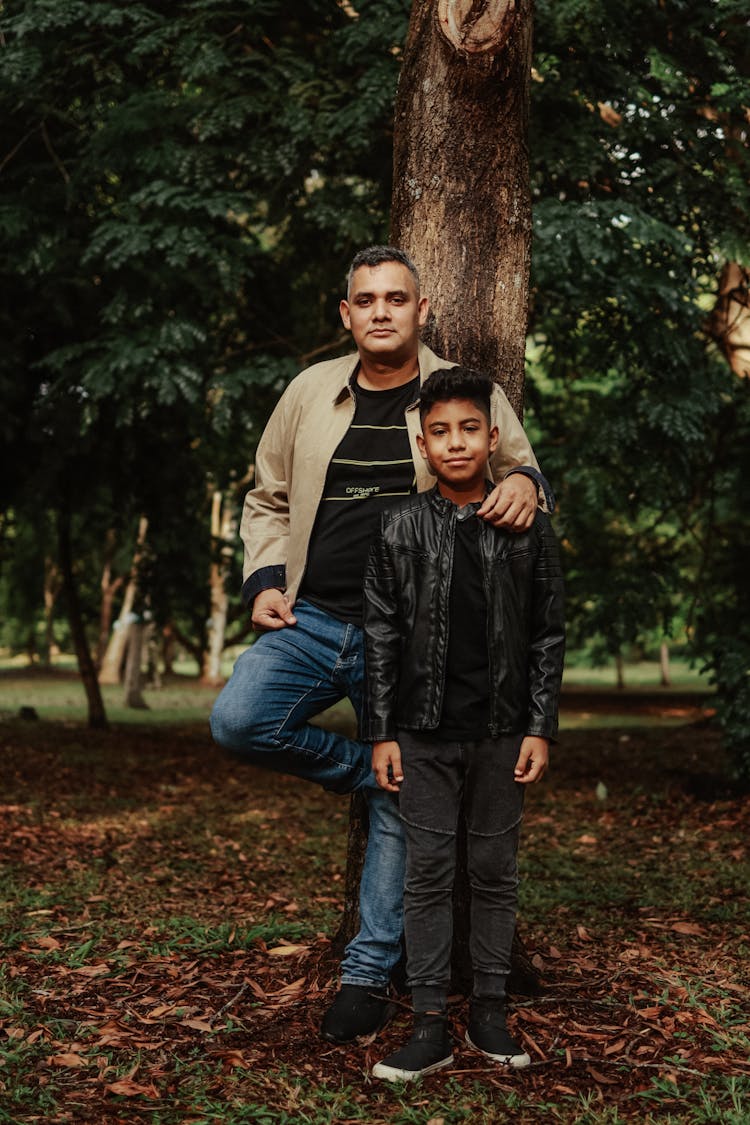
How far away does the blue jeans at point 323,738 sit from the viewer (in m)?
3.68

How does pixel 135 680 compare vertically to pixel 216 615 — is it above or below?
below

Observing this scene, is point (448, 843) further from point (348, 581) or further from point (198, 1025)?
point (198, 1025)

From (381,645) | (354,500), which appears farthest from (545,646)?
(354,500)

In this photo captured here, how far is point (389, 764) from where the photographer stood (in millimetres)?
3453

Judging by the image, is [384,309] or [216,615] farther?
[216,615]

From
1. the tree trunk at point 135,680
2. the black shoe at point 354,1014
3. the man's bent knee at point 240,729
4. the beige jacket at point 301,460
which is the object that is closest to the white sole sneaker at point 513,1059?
the black shoe at point 354,1014

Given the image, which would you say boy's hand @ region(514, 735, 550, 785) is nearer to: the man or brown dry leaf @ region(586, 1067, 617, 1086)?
the man

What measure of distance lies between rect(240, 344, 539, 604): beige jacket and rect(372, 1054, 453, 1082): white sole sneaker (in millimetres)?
1509

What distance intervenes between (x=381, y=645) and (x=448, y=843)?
25.7 inches

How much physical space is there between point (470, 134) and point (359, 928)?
9.84ft

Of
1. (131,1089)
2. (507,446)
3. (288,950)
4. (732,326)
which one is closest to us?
(131,1089)

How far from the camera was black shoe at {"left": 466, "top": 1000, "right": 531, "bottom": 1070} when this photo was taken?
11.3 feet

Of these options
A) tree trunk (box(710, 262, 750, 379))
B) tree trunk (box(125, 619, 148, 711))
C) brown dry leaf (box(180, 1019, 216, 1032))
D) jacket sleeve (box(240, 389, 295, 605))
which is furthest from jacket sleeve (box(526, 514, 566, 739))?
tree trunk (box(125, 619, 148, 711))

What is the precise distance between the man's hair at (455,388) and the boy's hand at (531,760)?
40.4 inches
